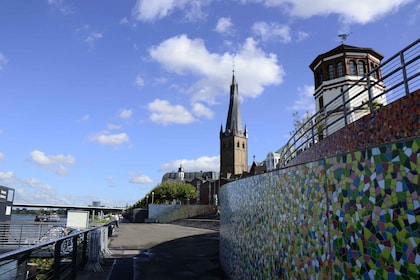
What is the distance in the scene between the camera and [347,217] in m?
3.04

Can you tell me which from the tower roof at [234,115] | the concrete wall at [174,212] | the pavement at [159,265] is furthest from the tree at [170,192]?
the pavement at [159,265]

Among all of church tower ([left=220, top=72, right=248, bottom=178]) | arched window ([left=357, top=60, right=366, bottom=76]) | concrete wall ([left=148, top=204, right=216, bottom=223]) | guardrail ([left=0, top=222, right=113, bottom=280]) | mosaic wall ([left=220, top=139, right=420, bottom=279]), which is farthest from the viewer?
church tower ([left=220, top=72, right=248, bottom=178])

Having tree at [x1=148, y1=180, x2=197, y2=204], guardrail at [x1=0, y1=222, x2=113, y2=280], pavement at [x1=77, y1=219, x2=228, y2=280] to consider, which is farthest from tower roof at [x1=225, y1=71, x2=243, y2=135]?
guardrail at [x1=0, y1=222, x2=113, y2=280]

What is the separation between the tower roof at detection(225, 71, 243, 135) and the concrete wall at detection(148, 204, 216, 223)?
249 feet

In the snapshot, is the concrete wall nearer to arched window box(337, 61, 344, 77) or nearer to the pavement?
arched window box(337, 61, 344, 77)

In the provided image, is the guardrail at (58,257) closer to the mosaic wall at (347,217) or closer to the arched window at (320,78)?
the mosaic wall at (347,217)

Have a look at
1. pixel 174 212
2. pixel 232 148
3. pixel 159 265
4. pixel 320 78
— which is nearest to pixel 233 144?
pixel 232 148

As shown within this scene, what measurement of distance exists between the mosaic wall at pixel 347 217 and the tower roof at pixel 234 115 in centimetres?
11736

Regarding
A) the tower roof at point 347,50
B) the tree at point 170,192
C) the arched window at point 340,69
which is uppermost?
the tower roof at point 347,50

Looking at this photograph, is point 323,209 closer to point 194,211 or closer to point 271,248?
point 271,248

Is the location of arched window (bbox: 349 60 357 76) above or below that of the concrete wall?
above

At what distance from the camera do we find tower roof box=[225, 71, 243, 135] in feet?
399

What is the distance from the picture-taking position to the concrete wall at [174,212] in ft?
160

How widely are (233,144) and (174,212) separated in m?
77.3
